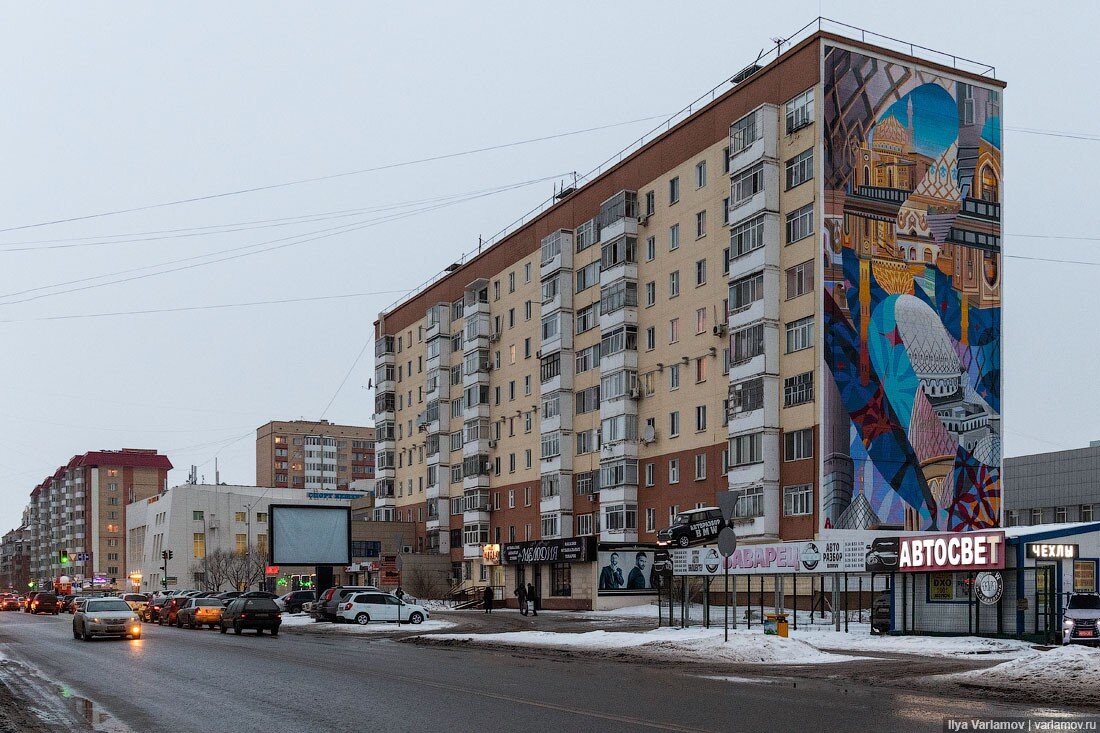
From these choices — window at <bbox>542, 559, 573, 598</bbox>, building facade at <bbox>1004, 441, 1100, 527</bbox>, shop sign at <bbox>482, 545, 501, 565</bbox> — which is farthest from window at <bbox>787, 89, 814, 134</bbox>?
building facade at <bbox>1004, 441, 1100, 527</bbox>

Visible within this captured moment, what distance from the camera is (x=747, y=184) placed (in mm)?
59344

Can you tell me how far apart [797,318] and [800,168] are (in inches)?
284

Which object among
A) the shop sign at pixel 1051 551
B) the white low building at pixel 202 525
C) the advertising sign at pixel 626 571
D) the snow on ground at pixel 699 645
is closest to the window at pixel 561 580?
the advertising sign at pixel 626 571

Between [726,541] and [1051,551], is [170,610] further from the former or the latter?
[1051,551]

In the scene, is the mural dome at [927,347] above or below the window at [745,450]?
above

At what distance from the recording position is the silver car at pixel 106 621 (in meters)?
38.9

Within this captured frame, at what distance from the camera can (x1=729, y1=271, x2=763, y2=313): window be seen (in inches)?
2293

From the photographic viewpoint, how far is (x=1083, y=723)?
14.2 meters

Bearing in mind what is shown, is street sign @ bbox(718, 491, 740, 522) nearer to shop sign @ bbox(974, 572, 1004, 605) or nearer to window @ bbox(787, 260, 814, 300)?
shop sign @ bbox(974, 572, 1004, 605)

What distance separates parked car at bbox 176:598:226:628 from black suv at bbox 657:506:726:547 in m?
19.6

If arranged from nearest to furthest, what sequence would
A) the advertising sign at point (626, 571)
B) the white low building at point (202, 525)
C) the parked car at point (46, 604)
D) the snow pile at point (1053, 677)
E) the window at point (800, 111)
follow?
the snow pile at point (1053, 677) < the window at point (800, 111) < the advertising sign at point (626, 571) < the parked car at point (46, 604) < the white low building at point (202, 525)

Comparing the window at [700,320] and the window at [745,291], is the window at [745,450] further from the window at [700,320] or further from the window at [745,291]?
the window at [700,320]

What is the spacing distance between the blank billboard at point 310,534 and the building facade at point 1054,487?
42.6m

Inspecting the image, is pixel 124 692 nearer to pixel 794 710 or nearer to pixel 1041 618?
pixel 794 710
